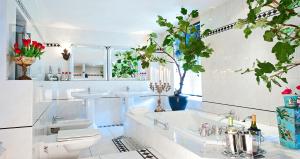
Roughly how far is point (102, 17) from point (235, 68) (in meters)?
2.54

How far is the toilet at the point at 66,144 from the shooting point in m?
2.26

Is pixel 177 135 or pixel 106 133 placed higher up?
pixel 177 135

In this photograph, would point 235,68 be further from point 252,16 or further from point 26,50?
point 26,50

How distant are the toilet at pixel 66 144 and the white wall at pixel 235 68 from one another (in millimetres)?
1934

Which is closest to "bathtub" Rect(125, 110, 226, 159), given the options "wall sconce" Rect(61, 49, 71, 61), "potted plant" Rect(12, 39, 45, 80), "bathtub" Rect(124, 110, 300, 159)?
"bathtub" Rect(124, 110, 300, 159)

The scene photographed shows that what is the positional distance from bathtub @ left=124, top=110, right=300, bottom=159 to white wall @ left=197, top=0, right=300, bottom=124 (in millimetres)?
312

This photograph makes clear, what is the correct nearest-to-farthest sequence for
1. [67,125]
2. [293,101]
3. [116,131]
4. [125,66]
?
[293,101] → [67,125] → [116,131] → [125,66]

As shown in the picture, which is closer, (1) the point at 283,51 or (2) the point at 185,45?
(1) the point at 283,51

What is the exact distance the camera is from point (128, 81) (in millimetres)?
4922

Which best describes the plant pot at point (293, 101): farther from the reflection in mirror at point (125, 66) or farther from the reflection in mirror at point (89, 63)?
the reflection in mirror at point (89, 63)

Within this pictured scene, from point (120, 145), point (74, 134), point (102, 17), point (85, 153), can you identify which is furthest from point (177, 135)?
point (102, 17)

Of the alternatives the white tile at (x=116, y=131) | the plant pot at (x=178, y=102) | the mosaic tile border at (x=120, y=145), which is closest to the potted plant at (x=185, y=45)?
the plant pot at (x=178, y=102)

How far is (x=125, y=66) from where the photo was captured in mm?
5066

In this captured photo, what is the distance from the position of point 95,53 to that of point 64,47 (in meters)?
0.70
